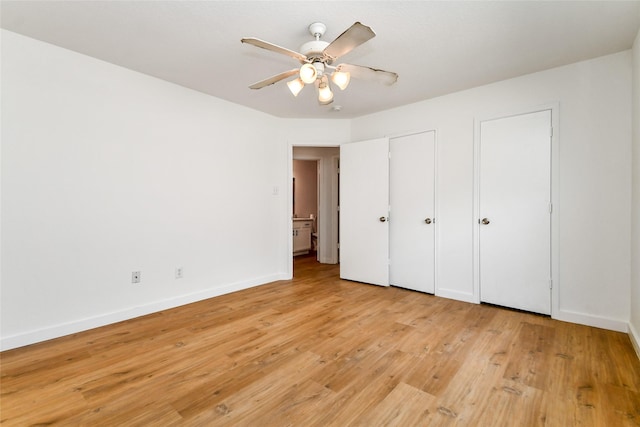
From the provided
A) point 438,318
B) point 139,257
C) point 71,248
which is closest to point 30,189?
point 71,248

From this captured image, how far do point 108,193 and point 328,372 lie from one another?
2540 millimetres

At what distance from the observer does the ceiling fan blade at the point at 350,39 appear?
1579 millimetres

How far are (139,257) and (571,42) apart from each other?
14.3 ft

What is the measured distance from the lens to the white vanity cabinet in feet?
22.0

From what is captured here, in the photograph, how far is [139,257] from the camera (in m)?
2.95

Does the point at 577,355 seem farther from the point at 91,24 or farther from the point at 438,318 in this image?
the point at 91,24

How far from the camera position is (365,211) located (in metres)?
4.21

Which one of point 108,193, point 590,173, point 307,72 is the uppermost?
point 307,72

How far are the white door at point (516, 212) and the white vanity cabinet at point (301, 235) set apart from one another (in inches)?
164

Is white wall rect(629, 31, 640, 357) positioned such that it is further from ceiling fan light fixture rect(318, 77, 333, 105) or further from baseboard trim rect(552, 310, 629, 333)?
ceiling fan light fixture rect(318, 77, 333, 105)

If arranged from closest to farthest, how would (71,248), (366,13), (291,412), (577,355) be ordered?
(291,412) < (366,13) < (577,355) < (71,248)

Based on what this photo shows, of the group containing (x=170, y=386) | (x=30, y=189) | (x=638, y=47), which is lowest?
(x=170, y=386)

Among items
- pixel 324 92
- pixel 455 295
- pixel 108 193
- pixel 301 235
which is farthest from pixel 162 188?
pixel 301 235

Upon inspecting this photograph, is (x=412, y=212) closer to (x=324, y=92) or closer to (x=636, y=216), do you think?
(x=636, y=216)
